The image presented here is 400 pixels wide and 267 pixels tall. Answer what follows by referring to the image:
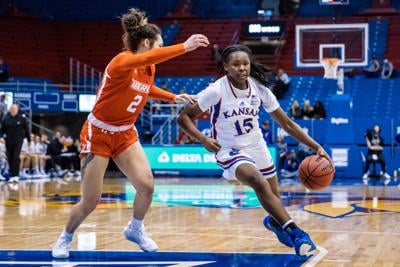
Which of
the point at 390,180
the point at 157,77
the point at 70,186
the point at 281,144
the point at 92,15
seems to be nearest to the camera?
the point at 70,186

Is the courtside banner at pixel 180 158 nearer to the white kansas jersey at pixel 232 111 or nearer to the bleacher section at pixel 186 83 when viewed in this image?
the bleacher section at pixel 186 83

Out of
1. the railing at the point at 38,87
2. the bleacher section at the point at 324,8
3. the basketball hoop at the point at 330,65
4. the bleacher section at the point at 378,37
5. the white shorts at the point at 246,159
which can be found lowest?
the white shorts at the point at 246,159

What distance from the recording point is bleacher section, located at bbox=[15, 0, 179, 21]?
101 ft

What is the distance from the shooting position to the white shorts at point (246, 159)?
21.0 feet

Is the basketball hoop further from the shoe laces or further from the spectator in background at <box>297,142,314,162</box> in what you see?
the shoe laces

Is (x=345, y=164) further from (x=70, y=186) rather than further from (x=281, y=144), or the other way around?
(x=70, y=186)

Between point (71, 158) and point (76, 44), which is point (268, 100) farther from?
point (76, 44)

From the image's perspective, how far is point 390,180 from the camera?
18.6 m

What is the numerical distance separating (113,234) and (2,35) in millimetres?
22417

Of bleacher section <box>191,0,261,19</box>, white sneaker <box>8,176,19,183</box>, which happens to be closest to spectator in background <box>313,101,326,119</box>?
white sneaker <box>8,176,19,183</box>

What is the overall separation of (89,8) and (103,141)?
25778mm

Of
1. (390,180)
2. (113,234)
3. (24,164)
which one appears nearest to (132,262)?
(113,234)

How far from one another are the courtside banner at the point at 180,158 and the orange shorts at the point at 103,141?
13.7 m

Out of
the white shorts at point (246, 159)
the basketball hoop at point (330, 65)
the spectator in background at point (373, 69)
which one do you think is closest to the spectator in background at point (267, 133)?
the basketball hoop at point (330, 65)
